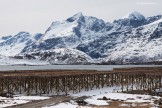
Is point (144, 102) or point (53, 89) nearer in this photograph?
point (144, 102)

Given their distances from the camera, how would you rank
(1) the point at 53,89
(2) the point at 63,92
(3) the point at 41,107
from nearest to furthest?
(3) the point at 41,107 < (2) the point at 63,92 < (1) the point at 53,89

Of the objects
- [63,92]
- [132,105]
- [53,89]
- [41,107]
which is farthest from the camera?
[53,89]

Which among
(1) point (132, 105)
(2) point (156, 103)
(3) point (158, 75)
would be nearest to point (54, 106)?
(1) point (132, 105)

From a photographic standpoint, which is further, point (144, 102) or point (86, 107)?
point (144, 102)

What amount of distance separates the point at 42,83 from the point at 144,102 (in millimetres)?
32049

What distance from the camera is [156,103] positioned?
60.6 meters

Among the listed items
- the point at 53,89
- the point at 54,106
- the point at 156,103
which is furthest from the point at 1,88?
the point at 156,103

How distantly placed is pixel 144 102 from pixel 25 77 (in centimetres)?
3458

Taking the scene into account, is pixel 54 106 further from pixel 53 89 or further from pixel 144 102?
pixel 53 89

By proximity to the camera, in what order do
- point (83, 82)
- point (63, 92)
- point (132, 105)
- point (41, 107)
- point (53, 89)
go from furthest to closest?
point (83, 82), point (53, 89), point (63, 92), point (132, 105), point (41, 107)

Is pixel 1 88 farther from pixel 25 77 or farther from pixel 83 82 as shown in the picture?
pixel 83 82

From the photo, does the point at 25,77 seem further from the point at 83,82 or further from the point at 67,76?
the point at 83,82

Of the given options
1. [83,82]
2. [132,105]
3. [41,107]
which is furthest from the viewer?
[83,82]

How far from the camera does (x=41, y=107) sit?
54.6 m
